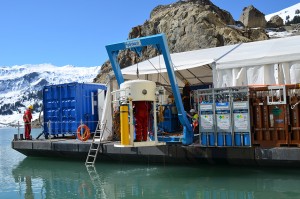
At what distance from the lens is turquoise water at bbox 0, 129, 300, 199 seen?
Answer: 419 inches

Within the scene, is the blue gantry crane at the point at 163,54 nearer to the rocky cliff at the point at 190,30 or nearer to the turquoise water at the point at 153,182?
the turquoise water at the point at 153,182

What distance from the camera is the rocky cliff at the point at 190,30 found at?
257 ft

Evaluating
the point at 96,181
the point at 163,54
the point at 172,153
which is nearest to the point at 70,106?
the point at 172,153

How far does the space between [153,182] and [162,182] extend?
28 centimetres

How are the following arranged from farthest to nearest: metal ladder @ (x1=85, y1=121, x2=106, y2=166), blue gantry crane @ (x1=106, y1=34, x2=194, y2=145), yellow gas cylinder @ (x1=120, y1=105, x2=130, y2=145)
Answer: metal ladder @ (x1=85, y1=121, x2=106, y2=166)
blue gantry crane @ (x1=106, y1=34, x2=194, y2=145)
yellow gas cylinder @ (x1=120, y1=105, x2=130, y2=145)

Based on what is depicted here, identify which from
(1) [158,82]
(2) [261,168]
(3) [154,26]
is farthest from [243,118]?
(3) [154,26]

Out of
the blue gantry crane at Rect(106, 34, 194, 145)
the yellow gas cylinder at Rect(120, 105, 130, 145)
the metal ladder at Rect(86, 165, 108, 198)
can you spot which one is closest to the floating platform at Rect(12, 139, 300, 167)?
the blue gantry crane at Rect(106, 34, 194, 145)

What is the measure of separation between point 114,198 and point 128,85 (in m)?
4.20

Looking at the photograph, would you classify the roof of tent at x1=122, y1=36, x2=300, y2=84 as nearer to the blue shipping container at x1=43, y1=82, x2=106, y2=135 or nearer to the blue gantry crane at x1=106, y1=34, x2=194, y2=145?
the blue gantry crane at x1=106, y1=34, x2=194, y2=145

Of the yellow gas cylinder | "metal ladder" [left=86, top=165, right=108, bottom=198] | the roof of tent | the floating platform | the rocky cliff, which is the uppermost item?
the rocky cliff

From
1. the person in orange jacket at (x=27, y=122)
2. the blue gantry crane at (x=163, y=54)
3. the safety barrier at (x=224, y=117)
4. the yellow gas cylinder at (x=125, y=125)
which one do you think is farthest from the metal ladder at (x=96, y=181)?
the person in orange jacket at (x=27, y=122)

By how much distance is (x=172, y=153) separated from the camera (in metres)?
14.4

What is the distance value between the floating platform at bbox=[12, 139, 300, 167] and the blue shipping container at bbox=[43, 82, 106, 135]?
1.52 metres

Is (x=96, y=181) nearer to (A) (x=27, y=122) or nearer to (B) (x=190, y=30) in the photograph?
(A) (x=27, y=122)
